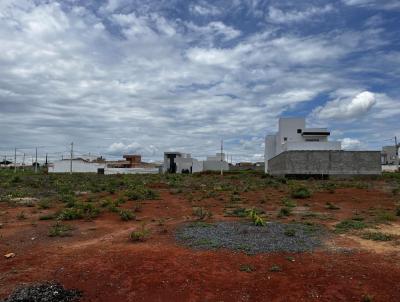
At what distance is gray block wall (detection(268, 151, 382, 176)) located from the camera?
46656 mm

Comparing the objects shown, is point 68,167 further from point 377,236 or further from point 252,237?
point 377,236

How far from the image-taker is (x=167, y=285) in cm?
773

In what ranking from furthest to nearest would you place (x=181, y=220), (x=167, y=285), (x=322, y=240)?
(x=181, y=220), (x=322, y=240), (x=167, y=285)

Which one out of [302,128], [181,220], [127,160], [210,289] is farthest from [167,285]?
[127,160]

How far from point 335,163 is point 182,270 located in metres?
41.6

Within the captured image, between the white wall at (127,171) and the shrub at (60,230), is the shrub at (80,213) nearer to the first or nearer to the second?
the shrub at (60,230)

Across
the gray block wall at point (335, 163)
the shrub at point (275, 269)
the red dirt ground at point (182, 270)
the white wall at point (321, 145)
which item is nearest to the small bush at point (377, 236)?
the red dirt ground at point (182, 270)

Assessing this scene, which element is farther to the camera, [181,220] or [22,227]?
[181,220]

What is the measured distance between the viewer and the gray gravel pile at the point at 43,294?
690 centimetres

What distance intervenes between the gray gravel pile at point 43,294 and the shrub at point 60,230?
5.18 m

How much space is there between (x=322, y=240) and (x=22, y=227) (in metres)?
10.4

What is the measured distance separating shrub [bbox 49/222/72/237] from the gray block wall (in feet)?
121

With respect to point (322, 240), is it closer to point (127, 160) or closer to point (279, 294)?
point (279, 294)

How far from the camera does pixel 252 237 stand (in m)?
11.8
